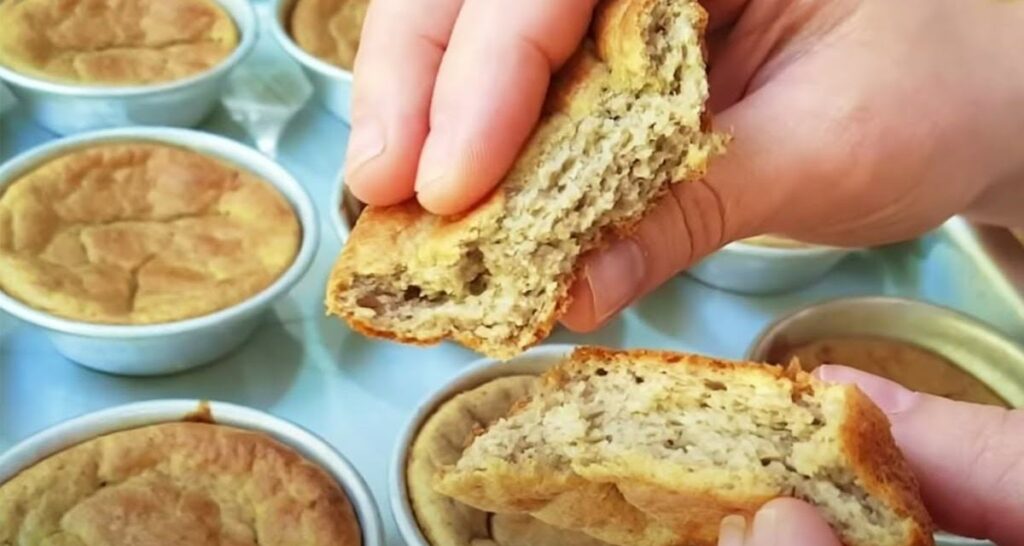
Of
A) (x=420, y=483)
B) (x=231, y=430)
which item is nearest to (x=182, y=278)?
(x=231, y=430)

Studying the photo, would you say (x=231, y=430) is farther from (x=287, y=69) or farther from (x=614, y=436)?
(x=287, y=69)

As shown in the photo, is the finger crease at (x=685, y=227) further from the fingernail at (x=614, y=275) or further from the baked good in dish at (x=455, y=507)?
the baked good in dish at (x=455, y=507)

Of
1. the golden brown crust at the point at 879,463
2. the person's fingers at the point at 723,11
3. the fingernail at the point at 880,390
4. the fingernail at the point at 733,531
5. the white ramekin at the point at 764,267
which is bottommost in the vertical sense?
the white ramekin at the point at 764,267

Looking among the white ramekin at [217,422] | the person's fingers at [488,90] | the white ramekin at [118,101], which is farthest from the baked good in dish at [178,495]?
the white ramekin at [118,101]

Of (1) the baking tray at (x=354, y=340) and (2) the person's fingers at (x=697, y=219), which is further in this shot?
(1) the baking tray at (x=354, y=340)

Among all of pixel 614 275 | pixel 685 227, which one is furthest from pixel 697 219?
pixel 614 275
